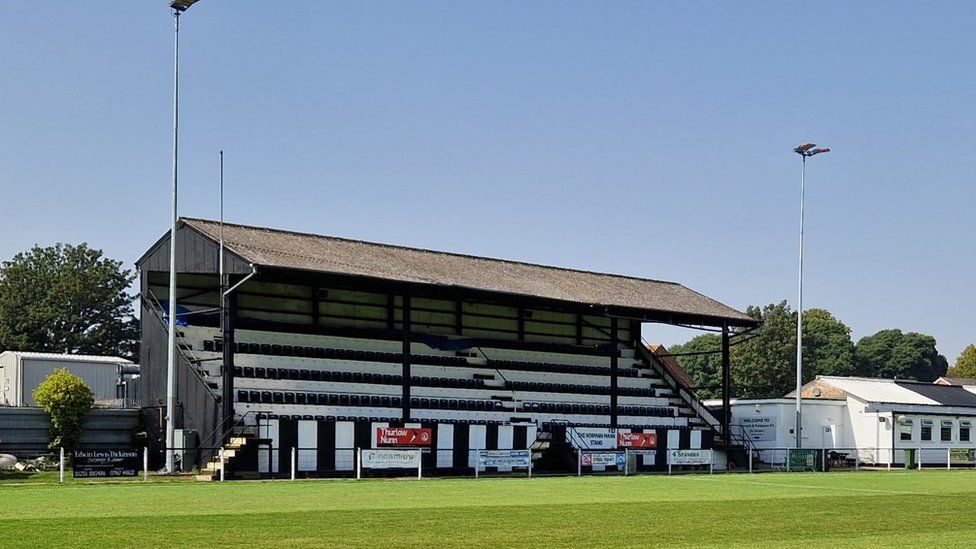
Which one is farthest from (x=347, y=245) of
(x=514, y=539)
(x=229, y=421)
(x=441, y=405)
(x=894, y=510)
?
(x=514, y=539)

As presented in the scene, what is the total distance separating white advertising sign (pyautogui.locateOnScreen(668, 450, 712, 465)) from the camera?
49656 mm

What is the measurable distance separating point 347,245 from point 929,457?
101 feet

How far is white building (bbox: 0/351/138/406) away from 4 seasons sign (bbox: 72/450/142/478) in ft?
58.5

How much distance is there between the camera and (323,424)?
4219cm

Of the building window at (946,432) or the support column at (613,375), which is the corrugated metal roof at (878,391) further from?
the support column at (613,375)

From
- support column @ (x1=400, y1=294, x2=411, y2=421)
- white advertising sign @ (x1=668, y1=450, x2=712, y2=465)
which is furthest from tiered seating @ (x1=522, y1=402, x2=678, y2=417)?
support column @ (x1=400, y1=294, x2=411, y2=421)

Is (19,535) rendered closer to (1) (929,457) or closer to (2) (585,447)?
(2) (585,447)

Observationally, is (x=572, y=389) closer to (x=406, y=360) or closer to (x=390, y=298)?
(x=390, y=298)

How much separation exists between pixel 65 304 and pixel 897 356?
93081 millimetres

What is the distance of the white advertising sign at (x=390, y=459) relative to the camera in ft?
133

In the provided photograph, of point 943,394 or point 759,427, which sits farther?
point 943,394

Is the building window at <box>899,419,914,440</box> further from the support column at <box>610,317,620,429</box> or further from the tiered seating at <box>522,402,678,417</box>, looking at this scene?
the support column at <box>610,317,620,429</box>

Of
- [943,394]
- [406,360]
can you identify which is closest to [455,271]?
[406,360]

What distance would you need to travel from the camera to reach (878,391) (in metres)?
62.2
